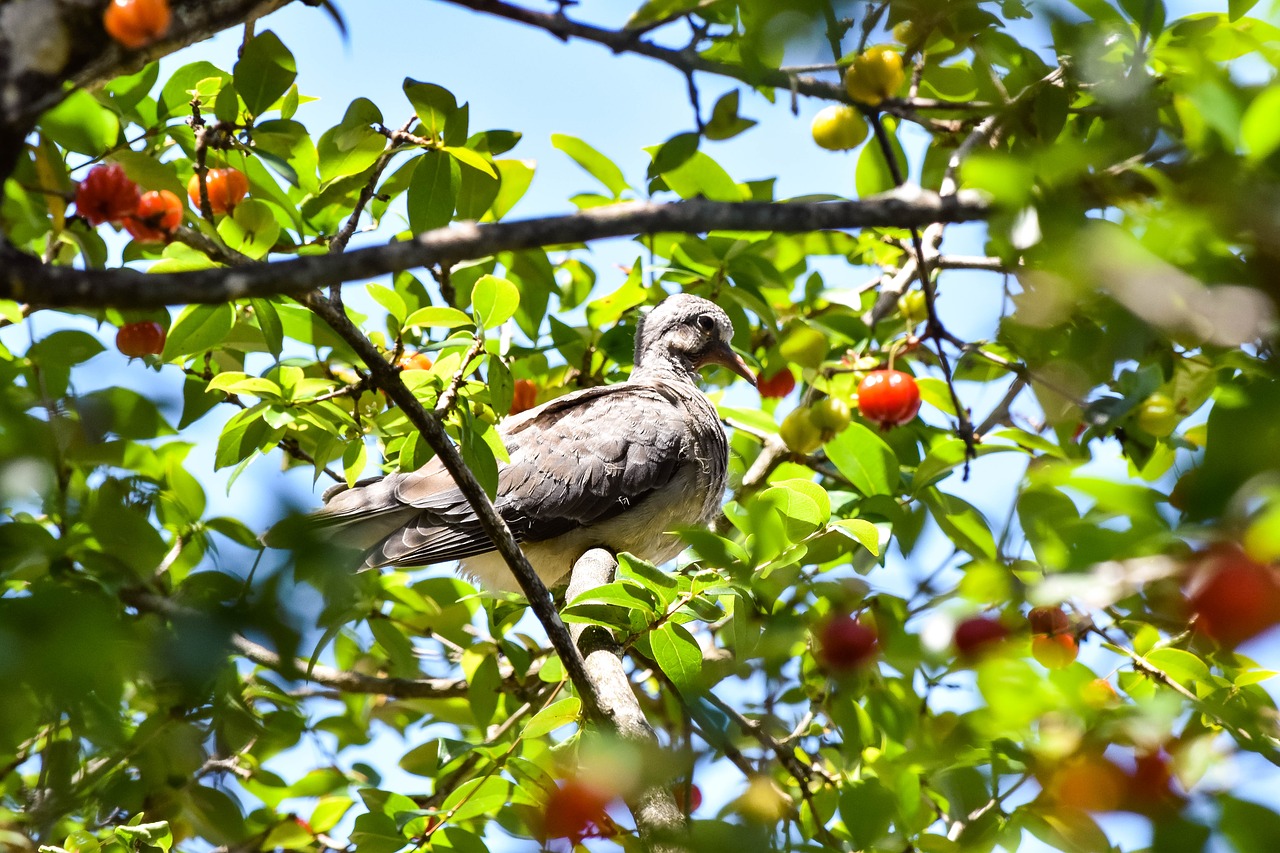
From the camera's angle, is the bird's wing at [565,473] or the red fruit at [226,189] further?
the bird's wing at [565,473]

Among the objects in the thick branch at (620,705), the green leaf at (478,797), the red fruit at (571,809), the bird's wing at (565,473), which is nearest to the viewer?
the red fruit at (571,809)

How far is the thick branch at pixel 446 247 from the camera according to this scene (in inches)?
52.7

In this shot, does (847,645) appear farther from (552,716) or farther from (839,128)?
(839,128)

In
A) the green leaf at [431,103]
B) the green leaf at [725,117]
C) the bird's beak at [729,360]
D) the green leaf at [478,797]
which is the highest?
the green leaf at [431,103]

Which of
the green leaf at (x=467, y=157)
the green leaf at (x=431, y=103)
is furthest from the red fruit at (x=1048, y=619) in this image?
the green leaf at (x=431, y=103)

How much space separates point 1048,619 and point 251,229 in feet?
6.93

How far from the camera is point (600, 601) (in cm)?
238

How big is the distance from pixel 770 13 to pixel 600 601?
4.29 feet

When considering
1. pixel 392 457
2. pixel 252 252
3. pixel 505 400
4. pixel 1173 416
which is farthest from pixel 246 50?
pixel 1173 416

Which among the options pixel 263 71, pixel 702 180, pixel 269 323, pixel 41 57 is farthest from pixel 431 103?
pixel 41 57

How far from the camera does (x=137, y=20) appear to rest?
A: 147 cm

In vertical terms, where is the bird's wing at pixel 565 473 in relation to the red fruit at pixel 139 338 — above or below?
below

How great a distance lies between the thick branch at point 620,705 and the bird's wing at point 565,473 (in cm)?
34

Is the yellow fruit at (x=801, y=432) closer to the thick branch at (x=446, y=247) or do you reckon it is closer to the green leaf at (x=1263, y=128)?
the thick branch at (x=446, y=247)
